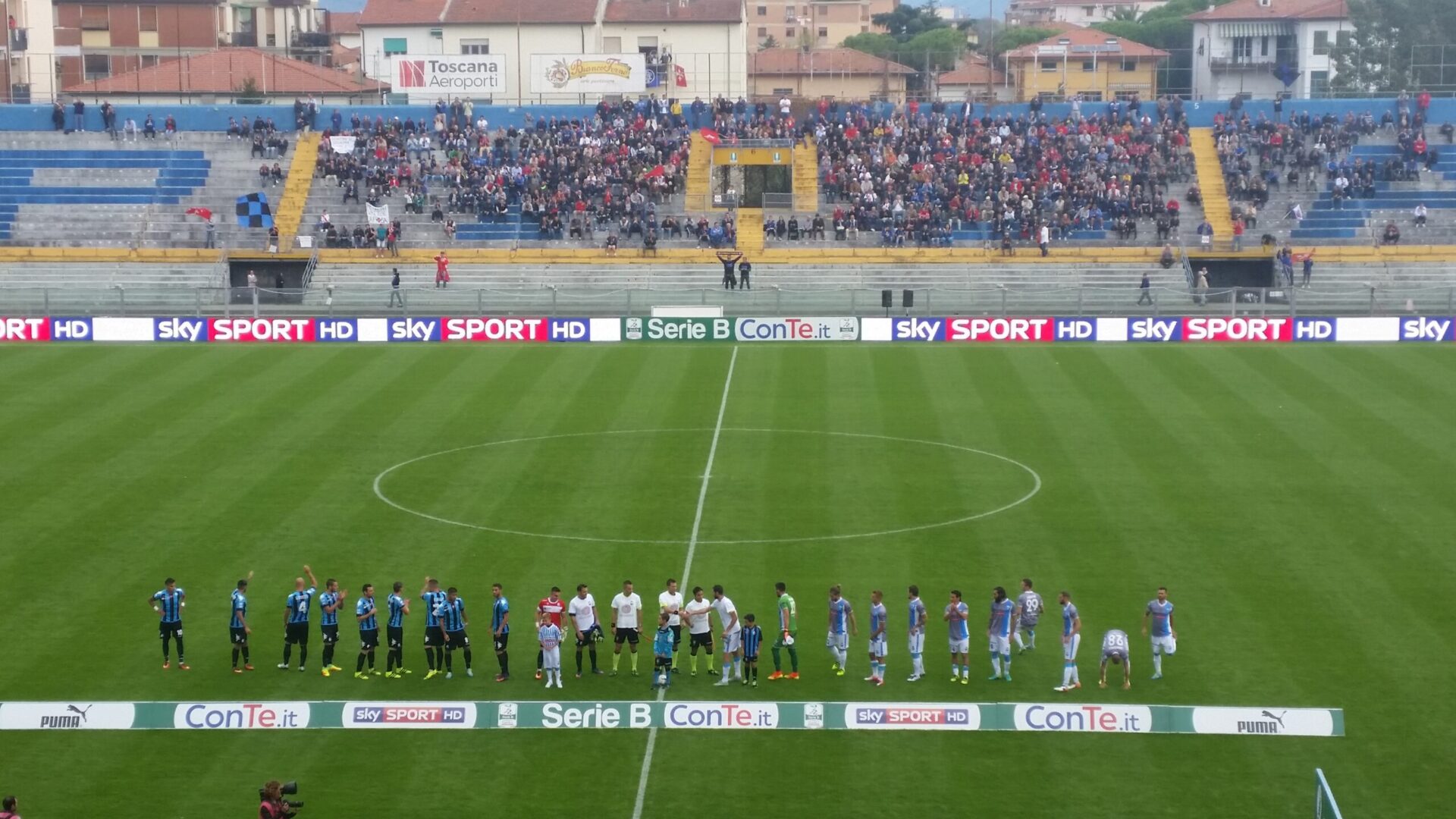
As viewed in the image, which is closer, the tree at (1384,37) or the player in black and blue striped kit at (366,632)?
the player in black and blue striped kit at (366,632)

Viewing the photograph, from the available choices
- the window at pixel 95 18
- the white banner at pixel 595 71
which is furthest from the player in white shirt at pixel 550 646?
the window at pixel 95 18

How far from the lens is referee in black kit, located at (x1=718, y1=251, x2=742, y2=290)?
204ft

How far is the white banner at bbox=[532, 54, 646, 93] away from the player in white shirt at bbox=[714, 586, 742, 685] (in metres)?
58.8

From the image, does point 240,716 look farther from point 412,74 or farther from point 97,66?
point 97,66

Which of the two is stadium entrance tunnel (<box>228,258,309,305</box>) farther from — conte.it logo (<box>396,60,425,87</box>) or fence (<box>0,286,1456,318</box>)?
conte.it logo (<box>396,60,425,87</box>)

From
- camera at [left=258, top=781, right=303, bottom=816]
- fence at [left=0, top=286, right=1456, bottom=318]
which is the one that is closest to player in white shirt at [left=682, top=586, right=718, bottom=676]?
camera at [left=258, top=781, right=303, bottom=816]

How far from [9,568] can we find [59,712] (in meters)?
7.68

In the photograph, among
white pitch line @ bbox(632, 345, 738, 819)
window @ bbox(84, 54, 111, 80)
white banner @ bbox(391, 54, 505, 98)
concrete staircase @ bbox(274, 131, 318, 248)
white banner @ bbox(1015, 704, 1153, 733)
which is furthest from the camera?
window @ bbox(84, 54, 111, 80)

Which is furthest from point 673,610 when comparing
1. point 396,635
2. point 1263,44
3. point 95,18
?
point 1263,44

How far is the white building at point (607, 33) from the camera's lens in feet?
285

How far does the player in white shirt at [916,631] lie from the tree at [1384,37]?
297 feet

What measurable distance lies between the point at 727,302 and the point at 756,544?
30036 mm

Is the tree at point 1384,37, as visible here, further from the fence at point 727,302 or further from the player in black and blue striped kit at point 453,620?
the player in black and blue striped kit at point 453,620

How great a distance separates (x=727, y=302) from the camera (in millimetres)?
58594
